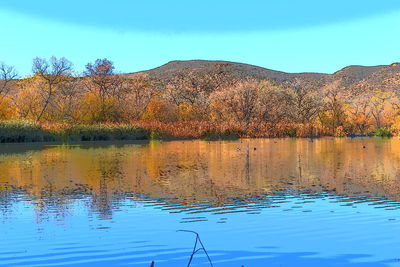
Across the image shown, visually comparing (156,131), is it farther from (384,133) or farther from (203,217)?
(203,217)

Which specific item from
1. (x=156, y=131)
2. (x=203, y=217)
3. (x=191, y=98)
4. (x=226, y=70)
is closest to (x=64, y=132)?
(x=156, y=131)

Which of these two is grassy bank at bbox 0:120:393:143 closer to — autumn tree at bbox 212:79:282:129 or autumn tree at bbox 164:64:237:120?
autumn tree at bbox 212:79:282:129

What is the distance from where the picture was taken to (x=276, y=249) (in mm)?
8367

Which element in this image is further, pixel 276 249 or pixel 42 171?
pixel 42 171

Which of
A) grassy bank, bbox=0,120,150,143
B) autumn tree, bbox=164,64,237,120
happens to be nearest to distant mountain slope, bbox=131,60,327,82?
autumn tree, bbox=164,64,237,120

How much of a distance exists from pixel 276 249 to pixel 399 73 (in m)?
122

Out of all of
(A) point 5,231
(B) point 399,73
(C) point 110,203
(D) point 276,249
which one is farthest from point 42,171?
(B) point 399,73

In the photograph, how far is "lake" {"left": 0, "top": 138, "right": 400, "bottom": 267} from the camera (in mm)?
8039

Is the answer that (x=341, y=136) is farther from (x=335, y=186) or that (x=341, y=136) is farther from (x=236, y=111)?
(x=335, y=186)

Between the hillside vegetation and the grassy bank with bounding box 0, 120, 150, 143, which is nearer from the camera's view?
the grassy bank with bounding box 0, 120, 150, 143

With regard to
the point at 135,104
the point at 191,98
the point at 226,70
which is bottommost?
the point at 135,104

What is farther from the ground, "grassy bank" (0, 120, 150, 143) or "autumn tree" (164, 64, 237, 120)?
"autumn tree" (164, 64, 237, 120)

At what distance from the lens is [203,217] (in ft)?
36.3

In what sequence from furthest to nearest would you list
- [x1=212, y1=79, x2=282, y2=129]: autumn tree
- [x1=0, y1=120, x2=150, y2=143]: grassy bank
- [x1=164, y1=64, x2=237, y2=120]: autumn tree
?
[x1=164, y1=64, x2=237, y2=120]: autumn tree
[x1=212, y1=79, x2=282, y2=129]: autumn tree
[x1=0, y1=120, x2=150, y2=143]: grassy bank
